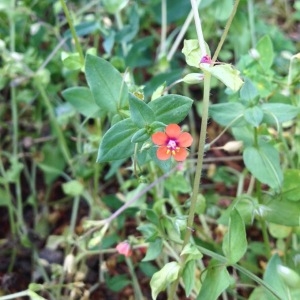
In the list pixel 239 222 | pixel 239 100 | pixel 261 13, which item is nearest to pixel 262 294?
pixel 239 222

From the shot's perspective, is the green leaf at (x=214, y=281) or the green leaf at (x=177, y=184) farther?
the green leaf at (x=177, y=184)

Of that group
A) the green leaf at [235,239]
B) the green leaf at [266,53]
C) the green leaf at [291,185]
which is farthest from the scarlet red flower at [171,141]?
the green leaf at [266,53]

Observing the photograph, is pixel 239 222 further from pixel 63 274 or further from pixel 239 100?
pixel 63 274

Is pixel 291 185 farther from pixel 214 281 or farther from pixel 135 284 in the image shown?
pixel 135 284

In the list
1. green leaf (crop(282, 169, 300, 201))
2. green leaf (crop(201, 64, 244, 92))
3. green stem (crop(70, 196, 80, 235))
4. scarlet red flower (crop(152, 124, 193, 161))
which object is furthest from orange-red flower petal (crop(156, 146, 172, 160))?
green stem (crop(70, 196, 80, 235))

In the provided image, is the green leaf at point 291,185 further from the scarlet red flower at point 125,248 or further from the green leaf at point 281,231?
the scarlet red flower at point 125,248

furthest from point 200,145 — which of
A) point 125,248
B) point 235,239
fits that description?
point 125,248

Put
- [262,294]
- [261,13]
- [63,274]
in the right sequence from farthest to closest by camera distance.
A: [261,13]
[63,274]
[262,294]

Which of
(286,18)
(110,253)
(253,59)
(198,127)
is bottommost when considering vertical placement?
(110,253)
